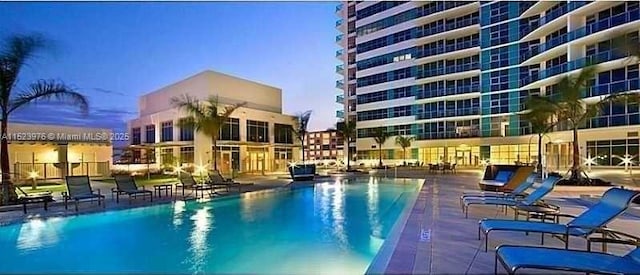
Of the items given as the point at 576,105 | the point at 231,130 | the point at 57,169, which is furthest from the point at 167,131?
the point at 576,105

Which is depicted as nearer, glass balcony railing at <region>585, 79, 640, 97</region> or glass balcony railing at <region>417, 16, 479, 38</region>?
glass balcony railing at <region>585, 79, 640, 97</region>

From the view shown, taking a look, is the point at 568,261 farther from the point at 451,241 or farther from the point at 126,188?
the point at 126,188

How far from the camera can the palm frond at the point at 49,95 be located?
10.7 meters

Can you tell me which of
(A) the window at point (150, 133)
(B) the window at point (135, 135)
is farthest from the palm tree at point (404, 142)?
(B) the window at point (135, 135)

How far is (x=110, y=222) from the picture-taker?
9312 mm

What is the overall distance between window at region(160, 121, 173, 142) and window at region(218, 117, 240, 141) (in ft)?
13.4

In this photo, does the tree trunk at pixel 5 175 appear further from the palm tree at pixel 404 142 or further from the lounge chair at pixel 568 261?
the palm tree at pixel 404 142

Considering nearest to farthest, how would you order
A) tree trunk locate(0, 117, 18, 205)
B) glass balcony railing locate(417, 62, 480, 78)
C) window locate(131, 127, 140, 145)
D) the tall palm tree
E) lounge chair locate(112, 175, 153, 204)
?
tree trunk locate(0, 117, 18, 205) → lounge chair locate(112, 175, 153, 204) → the tall palm tree → window locate(131, 127, 140, 145) → glass balcony railing locate(417, 62, 480, 78)

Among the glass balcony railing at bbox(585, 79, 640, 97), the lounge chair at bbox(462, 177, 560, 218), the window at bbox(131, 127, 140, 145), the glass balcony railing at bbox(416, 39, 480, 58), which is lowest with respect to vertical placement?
the lounge chair at bbox(462, 177, 560, 218)

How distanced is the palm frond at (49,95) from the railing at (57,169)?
33.9 feet

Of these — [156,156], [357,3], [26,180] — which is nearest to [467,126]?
[357,3]

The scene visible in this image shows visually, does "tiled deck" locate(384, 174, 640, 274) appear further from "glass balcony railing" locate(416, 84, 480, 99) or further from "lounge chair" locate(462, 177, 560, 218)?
"glass balcony railing" locate(416, 84, 480, 99)

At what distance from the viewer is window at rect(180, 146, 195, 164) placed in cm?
2862

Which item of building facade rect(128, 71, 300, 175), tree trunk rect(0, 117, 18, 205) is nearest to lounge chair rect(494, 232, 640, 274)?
tree trunk rect(0, 117, 18, 205)
